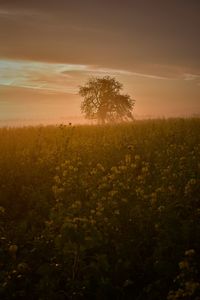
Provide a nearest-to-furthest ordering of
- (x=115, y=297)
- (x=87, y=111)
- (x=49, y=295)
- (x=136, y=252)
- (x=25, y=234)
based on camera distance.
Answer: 1. (x=49, y=295)
2. (x=115, y=297)
3. (x=136, y=252)
4. (x=25, y=234)
5. (x=87, y=111)

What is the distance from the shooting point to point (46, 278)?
6.12 m

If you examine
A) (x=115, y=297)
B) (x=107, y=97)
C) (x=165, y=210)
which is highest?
(x=107, y=97)

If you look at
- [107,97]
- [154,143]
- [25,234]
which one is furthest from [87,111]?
[25,234]

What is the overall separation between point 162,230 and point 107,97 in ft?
150

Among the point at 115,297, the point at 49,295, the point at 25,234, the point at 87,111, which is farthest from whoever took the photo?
the point at 87,111

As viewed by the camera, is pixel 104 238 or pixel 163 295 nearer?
pixel 163 295

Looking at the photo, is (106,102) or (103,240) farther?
(106,102)

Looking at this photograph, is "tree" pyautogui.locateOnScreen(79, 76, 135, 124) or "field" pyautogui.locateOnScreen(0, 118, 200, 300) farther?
"tree" pyautogui.locateOnScreen(79, 76, 135, 124)

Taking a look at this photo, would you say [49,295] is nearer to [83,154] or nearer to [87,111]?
[83,154]

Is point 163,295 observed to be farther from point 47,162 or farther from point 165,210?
point 47,162

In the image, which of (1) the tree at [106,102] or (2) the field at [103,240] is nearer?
(2) the field at [103,240]

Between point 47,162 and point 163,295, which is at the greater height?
point 47,162

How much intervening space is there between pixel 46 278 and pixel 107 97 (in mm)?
46570

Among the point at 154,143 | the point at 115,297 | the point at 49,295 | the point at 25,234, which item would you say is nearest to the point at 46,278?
Answer: the point at 49,295
